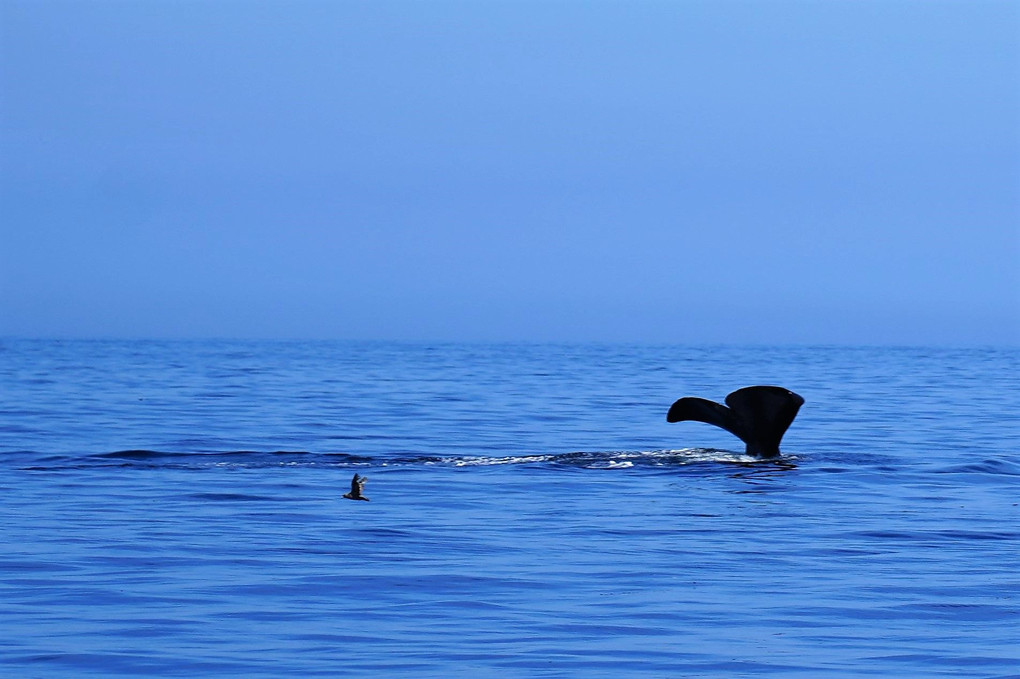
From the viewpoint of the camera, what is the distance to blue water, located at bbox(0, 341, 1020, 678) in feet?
25.1

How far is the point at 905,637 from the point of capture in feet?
26.5

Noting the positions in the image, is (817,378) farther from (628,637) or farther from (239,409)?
(628,637)

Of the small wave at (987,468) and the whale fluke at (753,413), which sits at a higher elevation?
the whale fluke at (753,413)

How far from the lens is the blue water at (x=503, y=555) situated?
7656mm

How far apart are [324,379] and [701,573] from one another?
1407 inches

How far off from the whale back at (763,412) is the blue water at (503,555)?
0.34 m

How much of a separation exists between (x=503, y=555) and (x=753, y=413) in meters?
6.06

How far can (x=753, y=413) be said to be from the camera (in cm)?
1608

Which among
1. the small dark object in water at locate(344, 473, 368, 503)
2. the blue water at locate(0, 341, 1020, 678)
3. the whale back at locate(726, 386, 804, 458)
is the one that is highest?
the whale back at locate(726, 386, 804, 458)

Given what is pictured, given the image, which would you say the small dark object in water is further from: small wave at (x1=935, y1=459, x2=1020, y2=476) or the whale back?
small wave at (x1=935, y1=459, x2=1020, y2=476)

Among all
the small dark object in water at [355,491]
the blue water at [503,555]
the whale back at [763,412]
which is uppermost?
the whale back at [763,412]

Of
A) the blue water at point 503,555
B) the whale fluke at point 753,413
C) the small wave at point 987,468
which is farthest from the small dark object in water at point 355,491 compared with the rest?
the small wave at point 987,468

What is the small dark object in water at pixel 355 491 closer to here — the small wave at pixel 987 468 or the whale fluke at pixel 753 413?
the whale fluke at pixel 753 413

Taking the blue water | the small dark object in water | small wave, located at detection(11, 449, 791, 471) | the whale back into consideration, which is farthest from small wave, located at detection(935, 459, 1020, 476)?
the small dark object in water
